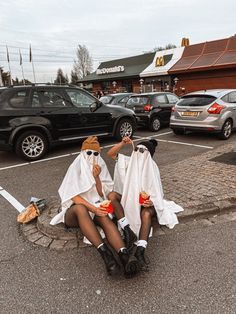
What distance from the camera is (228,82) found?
20734 mm

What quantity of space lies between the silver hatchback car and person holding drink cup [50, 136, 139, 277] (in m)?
5.51

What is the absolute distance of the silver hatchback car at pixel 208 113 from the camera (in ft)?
26.1

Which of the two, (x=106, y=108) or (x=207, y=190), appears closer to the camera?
(x=207, y=190)

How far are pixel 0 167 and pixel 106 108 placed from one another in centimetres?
342

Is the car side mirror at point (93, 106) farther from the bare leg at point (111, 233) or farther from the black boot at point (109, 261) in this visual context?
the black boot at point (109, 261)

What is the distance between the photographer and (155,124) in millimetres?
10273

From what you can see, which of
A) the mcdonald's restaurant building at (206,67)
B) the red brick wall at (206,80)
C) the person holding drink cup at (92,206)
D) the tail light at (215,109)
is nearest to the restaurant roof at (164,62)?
the mcdonald's restaurant building at (206,67)

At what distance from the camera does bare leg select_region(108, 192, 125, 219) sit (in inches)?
116

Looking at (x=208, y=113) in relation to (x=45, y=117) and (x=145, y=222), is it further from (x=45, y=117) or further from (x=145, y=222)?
(x=145, y=222)

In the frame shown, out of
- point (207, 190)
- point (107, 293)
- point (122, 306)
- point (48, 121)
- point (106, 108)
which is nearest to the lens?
point (122, 306)

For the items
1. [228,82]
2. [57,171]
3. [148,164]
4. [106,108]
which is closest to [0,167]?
[57,171]

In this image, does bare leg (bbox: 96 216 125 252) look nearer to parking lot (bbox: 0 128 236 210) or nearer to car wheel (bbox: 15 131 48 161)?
parking lot (bbox: 0 128 236 210)

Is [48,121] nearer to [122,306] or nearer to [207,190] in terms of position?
[207,190]

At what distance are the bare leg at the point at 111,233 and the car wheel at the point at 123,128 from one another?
580 centimetres
